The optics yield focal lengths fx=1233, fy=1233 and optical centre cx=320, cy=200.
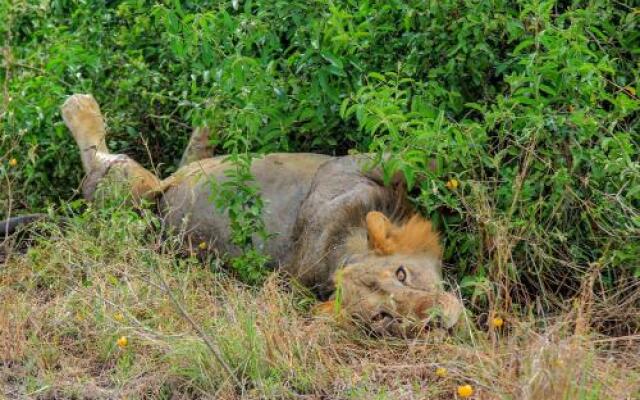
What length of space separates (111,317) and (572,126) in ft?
6.64

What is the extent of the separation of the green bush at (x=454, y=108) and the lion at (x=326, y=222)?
14 cm

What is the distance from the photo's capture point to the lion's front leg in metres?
6.32

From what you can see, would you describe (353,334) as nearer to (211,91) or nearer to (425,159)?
(425,159)

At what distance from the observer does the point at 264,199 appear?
5.79m

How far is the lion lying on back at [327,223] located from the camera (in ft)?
15.8

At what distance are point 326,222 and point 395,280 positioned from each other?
2.21 ft

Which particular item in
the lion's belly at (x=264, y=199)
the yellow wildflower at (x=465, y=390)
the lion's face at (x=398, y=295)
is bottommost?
the lion's belly at (x=264, y=199)

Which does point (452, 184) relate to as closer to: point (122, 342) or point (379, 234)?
point (379, 234)

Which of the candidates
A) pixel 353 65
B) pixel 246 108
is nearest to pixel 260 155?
pixel 246 108

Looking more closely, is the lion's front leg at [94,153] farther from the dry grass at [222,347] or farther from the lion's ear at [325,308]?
the lion's ear at [325,308]

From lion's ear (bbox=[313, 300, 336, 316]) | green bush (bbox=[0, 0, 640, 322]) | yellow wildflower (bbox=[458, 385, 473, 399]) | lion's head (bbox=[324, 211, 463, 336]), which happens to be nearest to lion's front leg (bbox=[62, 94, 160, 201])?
green bush (bbox=[0, 0, 640, 322])

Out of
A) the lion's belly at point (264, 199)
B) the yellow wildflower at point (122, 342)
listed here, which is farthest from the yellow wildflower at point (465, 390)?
the lion's belly at point (264, 199)

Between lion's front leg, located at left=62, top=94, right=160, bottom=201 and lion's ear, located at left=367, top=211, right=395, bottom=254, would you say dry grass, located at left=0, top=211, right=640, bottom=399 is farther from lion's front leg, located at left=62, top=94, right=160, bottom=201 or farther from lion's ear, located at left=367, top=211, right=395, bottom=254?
lion's front leg, located at left=62, top=94, right=160, bottom=201

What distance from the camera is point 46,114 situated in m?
6.66
